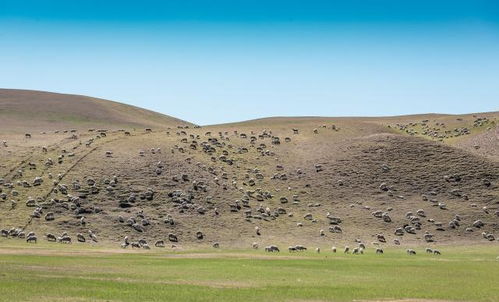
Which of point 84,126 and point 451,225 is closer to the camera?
point 451,225

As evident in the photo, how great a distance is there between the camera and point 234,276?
43375 millimetres

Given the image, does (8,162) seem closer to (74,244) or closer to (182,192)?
(182,192)

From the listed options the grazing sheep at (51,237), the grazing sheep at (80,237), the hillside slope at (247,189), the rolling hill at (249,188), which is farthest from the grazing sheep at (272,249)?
the grazing sheep at (51,237)

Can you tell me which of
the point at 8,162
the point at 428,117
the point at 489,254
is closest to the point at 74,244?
the point at 8,162

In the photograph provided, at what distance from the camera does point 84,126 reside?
185 m

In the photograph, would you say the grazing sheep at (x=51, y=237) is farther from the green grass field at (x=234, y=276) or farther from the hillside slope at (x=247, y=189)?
the green grass field at (x=234, y=276)

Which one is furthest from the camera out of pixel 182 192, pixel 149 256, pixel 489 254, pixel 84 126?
pixel 84 126

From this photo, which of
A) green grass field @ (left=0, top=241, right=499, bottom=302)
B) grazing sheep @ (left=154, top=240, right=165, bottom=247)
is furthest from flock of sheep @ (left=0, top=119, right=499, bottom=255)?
green grass field @ (left=0, top=241, right=499, bottom=302)

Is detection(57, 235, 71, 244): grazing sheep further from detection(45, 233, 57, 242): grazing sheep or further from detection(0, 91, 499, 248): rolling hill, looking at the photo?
detection(0, 91, 499, 248): rolling hill

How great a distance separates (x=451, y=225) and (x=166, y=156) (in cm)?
3508

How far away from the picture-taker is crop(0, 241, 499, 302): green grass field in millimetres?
34594

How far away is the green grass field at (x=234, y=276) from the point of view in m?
34.6

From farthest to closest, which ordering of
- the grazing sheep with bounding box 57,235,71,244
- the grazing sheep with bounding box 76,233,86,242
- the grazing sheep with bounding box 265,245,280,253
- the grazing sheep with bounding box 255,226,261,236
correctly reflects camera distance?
the grazing sheep with bounding box 255,226,261,236
the grazing sheep with bounding box 76,233,86,242
the grazing sheep with bounding box 57,235,71,244
the grazing sheep with bounding box 265,245,280,253

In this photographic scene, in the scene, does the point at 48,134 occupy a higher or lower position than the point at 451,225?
higher
